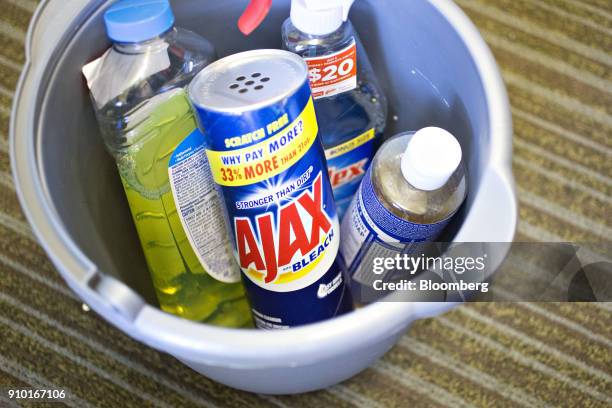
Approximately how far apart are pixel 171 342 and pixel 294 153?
0.60ft

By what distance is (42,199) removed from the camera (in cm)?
43

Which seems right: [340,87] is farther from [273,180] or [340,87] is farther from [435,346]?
[435,346]

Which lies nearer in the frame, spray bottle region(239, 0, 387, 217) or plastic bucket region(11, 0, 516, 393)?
plastic bucket region(11, 0, 516, 393)

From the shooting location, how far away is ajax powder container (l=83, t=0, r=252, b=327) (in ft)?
1.71

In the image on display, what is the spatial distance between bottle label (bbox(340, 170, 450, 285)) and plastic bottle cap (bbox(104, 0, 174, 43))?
23cm

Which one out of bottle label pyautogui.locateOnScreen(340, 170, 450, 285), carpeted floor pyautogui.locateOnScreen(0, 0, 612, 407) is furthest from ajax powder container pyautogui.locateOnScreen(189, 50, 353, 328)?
carpeted floor pyautogui.locateOnScreen(0, 0, 612, 407)

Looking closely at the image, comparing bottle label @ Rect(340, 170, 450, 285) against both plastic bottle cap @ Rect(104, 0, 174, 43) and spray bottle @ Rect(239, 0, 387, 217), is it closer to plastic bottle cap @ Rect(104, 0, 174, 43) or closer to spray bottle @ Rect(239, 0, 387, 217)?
spray bottle @ Rect(239, 0, 387, 217)

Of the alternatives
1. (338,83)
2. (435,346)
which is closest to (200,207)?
(338,83)

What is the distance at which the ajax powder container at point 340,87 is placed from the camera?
1.80 feet

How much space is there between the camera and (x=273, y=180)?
492 millimetres

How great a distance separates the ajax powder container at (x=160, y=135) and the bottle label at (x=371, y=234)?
0.43 feet

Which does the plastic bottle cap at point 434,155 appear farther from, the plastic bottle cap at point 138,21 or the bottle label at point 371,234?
the plastic bottle cap at point 138,21

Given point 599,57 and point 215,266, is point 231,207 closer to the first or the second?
point 215,266

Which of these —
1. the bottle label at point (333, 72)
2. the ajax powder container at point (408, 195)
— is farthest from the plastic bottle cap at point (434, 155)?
the bottle label at point (333, 72)
